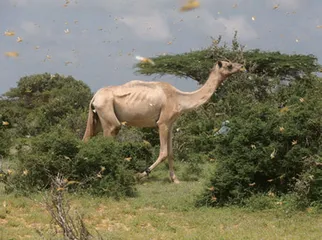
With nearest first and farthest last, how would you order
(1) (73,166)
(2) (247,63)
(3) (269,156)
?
1. (3) (269,156)
2. (1) (73,166)
3. (2) (247,63)

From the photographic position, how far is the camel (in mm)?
12031

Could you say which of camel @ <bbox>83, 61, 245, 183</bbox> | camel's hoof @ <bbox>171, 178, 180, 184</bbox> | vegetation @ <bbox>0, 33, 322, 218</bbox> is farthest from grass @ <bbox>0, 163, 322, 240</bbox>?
camel @ <bbox>83, 61, 245, 183</bbox>

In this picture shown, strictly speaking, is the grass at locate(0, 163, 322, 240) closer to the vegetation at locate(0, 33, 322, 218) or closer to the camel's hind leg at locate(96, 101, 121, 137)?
the vegetation at locate(0, 33, 322, 218)

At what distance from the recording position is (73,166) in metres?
10.3

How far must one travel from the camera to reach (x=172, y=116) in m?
12.2

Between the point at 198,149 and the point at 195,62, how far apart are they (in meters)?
9.81

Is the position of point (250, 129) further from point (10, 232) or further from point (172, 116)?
point (10, 232)

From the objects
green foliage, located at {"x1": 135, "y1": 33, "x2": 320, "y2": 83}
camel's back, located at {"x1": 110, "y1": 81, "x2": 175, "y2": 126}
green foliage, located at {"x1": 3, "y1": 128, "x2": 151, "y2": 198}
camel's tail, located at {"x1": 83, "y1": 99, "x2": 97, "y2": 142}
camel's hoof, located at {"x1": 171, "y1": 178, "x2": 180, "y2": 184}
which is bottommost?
camel's hoof, located at {"x1": 171, "y1": 178, "x2": 180, "y2": 184}

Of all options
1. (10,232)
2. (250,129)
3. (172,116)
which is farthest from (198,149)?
(10,232)

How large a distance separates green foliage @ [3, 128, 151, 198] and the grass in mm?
373

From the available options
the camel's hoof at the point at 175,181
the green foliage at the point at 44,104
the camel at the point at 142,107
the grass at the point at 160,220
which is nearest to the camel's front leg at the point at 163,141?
the camel at the point at 142,107

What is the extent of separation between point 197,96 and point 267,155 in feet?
10.7

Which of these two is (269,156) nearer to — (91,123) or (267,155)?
(267,155)

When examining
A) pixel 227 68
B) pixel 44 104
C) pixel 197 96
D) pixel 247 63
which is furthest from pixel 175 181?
pixel 44 104
